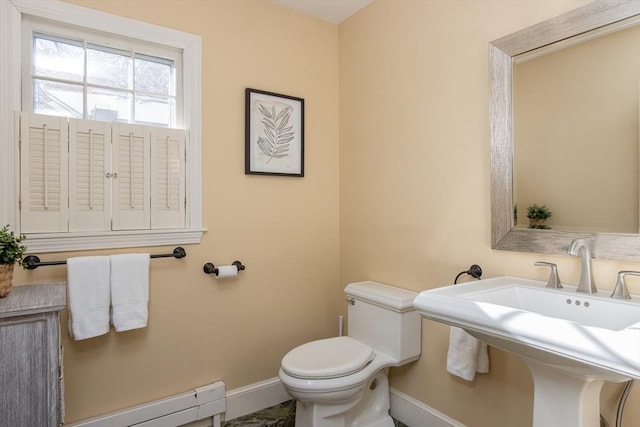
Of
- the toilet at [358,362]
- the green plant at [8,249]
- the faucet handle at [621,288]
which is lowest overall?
the toilet at [358,362]

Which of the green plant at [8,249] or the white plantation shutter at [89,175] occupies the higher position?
the white plantation shutter at [89,175]

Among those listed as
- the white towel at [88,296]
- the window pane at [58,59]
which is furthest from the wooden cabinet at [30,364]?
the window pane at [58,59]

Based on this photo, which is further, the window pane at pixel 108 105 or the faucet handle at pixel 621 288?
the window pane at pixel 108 105

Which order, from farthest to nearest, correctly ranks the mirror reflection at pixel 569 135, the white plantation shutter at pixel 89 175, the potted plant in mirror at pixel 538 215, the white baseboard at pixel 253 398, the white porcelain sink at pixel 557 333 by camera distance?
the white baseboard at pixel 253 398, the white plantation shutter at pixel 89 175, the potted plant in mirror at pixel 538 215, the mirror reflection at pixel 569 135, the white porcelain sink at pixel 557 333

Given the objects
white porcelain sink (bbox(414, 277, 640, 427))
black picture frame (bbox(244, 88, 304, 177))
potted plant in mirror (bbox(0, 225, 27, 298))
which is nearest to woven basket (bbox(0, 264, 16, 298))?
potted plant in mirror (bbox(0, 225, 27, 298))

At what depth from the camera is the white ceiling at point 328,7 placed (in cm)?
227

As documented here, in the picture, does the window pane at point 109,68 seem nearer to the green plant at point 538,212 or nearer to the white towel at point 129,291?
the white towel at point 129,291

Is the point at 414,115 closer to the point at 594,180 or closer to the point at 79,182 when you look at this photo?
the point at 594,180

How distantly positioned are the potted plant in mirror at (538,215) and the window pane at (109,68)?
1987 mm

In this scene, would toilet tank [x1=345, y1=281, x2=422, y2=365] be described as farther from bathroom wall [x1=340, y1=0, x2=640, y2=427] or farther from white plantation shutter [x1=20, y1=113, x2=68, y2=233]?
white plantation shutter [x1=20, y1=113, x2=68, y2=233]

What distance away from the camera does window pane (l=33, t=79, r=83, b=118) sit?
5.55 feet

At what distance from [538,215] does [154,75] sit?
198cm

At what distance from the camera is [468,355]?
1.58m

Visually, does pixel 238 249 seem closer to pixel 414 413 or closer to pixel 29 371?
pixel 29 371
